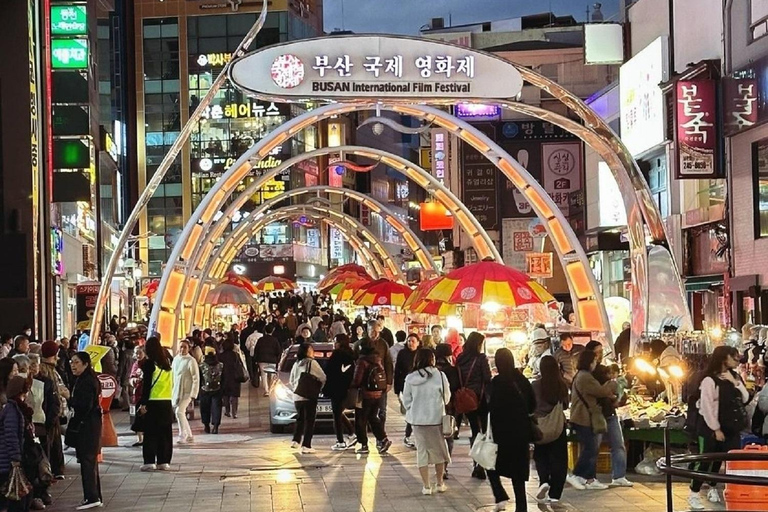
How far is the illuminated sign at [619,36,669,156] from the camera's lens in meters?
33.7

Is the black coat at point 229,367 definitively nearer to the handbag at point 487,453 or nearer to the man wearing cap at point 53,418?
the man wearing cap at point 53,418

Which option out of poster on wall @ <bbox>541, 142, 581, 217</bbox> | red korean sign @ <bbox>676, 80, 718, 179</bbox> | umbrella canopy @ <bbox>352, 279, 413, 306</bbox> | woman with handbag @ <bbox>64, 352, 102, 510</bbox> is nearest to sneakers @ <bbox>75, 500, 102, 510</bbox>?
woman with handbag @ <bbox>64, 352, 102, 510</bbox>

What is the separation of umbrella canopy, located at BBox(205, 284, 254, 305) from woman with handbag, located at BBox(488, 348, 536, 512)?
28.3 m

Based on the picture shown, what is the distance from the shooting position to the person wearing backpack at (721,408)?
12656 millimetres

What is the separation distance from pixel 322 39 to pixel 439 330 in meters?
7.40

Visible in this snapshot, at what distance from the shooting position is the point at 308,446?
18.6 metres

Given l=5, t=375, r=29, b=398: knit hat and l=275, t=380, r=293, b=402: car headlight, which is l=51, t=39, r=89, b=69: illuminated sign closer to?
l=275, t=380, r=293, b=402: car headlight

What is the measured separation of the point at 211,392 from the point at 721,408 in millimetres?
11611

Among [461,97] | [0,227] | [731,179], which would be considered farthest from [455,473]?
[0,227]

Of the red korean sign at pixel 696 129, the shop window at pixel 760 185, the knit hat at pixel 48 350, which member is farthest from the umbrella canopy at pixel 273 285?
the knit hat at pixel 48 350

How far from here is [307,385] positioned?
60.6 feet

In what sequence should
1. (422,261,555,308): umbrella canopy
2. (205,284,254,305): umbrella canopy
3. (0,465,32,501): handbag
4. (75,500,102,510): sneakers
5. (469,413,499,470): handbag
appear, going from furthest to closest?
(205,284,254,305): umbrella canopy < (422,261,555,308): umbrella canopy < (75,500,102,510): sneakers < (469,413,499,470): handbag < (0,465,32,501): handbag

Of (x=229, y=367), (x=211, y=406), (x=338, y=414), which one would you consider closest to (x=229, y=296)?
(x=229, y=367)

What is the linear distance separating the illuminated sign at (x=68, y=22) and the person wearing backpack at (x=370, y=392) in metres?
18.8
